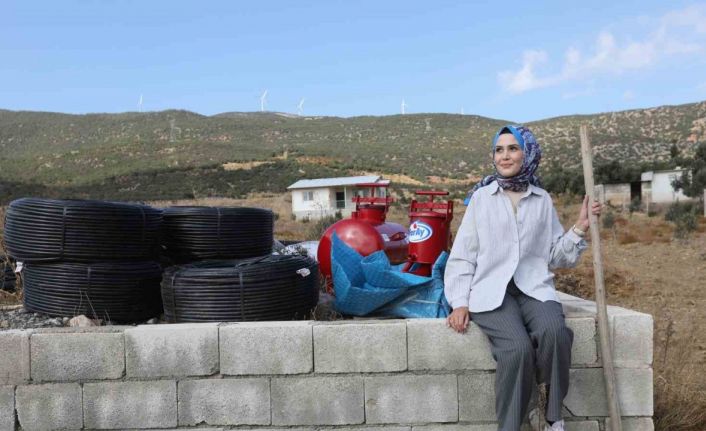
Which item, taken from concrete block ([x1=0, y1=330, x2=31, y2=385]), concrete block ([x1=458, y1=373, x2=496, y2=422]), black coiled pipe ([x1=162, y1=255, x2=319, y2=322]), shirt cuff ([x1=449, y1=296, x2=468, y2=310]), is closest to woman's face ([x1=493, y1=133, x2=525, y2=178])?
shirt cuff ([x1=449, y1=296, x2=468, y2=310])

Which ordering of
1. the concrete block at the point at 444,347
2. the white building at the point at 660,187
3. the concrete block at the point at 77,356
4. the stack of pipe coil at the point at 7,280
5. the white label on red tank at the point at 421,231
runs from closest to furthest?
the concrete block at the point at 444,347 → the concrete block at the point at 77,356 → the white label on red tank at the point at 421,231 → the stack of pipe coil at the point at 7,280 → the white building at the point at 660,187

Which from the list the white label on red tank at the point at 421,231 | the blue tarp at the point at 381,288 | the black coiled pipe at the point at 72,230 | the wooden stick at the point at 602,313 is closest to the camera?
the wooden stick at the point at 602,313

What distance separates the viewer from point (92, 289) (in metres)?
4.52

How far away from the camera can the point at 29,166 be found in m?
57.7

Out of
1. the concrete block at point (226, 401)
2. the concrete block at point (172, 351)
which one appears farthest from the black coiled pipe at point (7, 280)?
the concrete block at point (226, 401)

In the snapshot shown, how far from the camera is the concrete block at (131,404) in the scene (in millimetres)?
3818

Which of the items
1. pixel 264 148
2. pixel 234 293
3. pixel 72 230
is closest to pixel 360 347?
pixel 234 293

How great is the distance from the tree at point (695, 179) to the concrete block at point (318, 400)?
30248 millimetres

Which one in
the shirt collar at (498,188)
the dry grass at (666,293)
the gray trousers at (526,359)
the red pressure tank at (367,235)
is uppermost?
the shirt collar at (498,188)

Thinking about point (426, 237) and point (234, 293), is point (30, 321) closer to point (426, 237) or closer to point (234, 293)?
point (234, 293)

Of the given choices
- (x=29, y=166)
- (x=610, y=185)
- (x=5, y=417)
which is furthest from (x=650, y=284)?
(x=29, y=166)

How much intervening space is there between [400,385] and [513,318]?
79 cm

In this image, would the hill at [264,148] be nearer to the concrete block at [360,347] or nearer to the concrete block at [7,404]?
the concrete block at [7,404]

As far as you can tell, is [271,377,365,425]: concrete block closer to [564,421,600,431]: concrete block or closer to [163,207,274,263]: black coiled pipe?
[564,421,600,431]: concrete block
